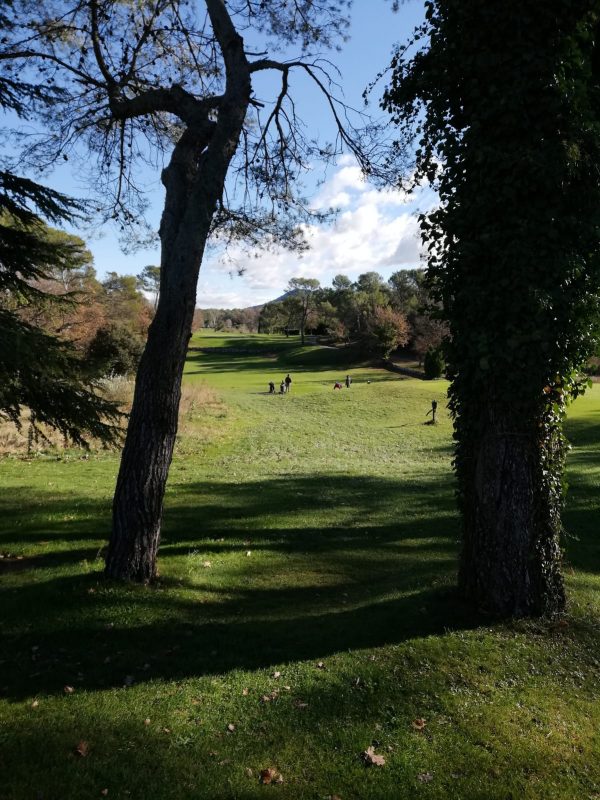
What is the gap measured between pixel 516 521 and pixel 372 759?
2733 mm

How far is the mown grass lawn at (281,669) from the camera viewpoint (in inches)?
130

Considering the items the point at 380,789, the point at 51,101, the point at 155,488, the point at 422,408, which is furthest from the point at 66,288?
the point at 380,789

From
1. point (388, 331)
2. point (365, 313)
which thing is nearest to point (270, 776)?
point (388, 331)

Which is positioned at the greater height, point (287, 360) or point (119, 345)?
point (119, 345)

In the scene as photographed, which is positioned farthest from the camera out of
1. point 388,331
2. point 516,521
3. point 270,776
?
point 388,331

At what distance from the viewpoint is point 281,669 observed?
4531mm

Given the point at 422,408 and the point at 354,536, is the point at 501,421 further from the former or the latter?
the point at 422,408

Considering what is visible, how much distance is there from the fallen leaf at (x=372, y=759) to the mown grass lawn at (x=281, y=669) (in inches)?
1.4

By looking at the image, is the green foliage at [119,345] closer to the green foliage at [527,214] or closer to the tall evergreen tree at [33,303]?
the tall evergreen tree at [33,303]

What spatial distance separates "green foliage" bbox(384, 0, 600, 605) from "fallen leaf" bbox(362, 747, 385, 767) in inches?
110

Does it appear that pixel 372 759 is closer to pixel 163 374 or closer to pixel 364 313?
pixel 163 374

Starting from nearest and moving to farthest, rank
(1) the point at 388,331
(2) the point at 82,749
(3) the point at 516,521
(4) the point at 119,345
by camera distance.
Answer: (2) the point at 82,749
(3) the point at 516,521
(4) the point at 119,345
(1) the point at 388,331

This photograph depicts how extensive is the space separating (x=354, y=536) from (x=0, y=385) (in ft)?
20.4

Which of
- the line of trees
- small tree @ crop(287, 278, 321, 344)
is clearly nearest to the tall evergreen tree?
the line of trees
